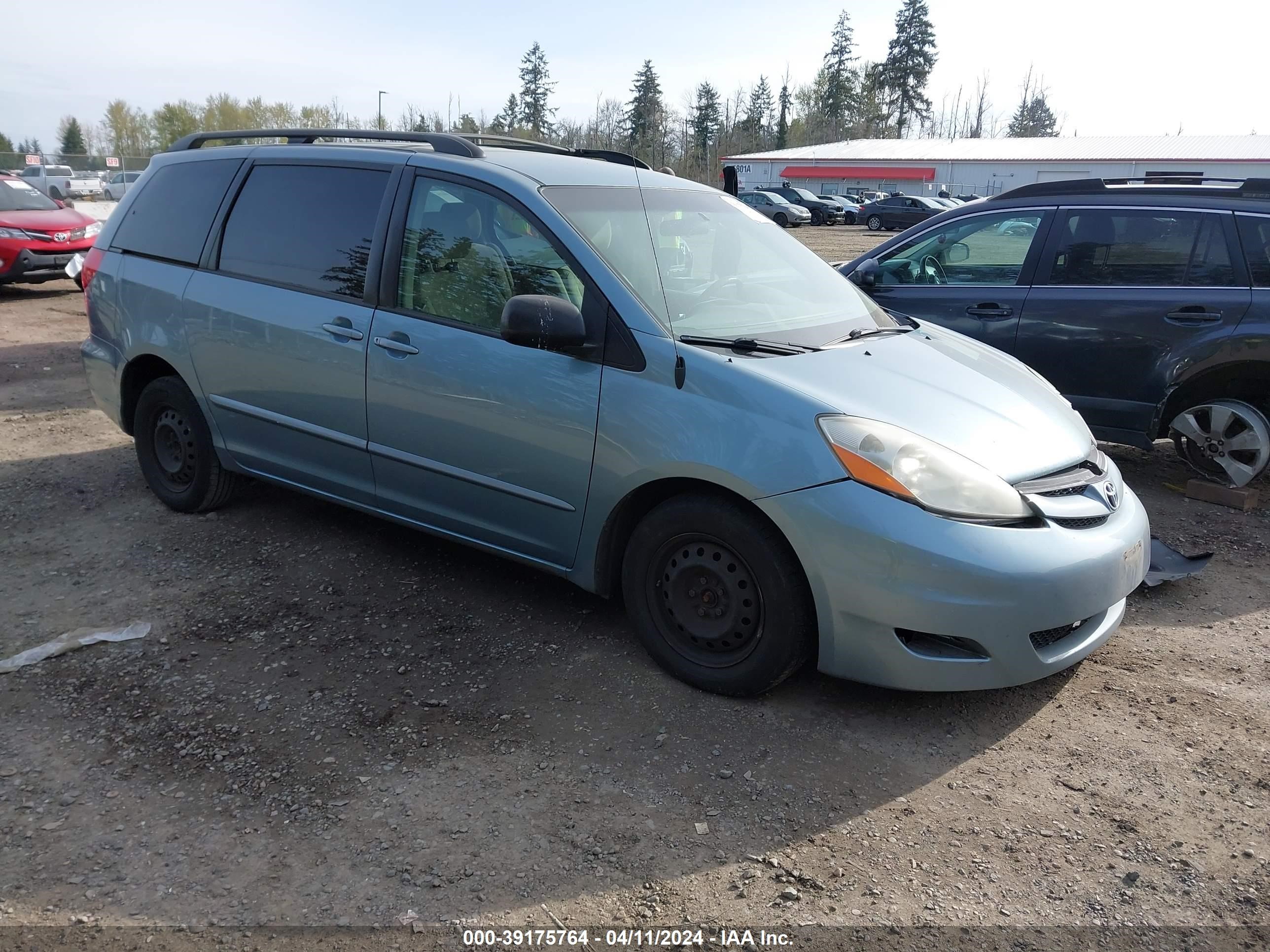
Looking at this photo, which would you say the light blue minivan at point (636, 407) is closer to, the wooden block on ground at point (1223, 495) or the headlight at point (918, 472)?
the headlight at point (918, 472)

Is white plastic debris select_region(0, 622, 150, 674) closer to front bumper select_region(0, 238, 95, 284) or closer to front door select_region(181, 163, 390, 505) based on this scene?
front door select_region(181, 163, 390, 505)

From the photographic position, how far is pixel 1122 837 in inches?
112

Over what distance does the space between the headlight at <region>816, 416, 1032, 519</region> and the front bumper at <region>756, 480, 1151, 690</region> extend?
50 mm

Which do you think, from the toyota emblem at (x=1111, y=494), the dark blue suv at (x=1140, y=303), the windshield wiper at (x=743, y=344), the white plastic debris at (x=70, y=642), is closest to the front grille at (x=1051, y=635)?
the toyota emblem at (x=1111, y=494)

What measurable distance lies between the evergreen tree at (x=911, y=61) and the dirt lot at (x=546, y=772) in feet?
301

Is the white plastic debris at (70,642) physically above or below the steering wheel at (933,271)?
below

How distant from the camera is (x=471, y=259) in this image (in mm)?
4023

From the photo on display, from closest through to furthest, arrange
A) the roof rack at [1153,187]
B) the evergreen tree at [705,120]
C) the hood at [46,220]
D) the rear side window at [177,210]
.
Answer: the rear side window at [177,210]
the roof rack at [1153,187]
the hood at [46,220]
the evergreen tree at [705,120]

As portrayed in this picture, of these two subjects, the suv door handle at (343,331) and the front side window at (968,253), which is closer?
the suv door handle at (343,331)

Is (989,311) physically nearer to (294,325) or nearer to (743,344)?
(743,344)

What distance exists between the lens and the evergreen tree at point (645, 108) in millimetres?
80750

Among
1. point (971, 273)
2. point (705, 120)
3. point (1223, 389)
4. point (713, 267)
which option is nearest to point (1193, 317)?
point (1223, 389)

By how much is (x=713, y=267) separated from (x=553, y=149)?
4.63ft

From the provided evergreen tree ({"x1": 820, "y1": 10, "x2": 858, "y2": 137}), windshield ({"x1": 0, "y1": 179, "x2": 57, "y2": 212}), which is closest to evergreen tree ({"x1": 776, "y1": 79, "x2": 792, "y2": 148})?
evergreen tree ({"x1": 820, "y1": 10, "x2": 858, "y2": 137})
